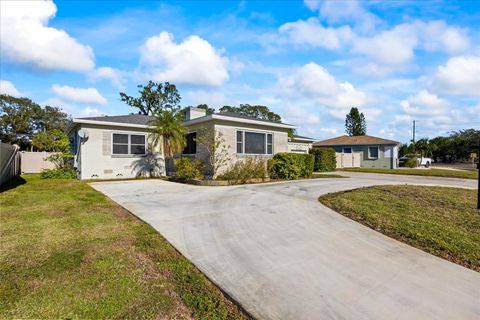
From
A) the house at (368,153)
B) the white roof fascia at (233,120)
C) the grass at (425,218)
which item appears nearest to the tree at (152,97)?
the white roof fascia at (233,120)

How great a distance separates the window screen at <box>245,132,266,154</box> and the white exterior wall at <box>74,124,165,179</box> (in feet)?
20.2

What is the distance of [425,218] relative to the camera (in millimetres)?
5391

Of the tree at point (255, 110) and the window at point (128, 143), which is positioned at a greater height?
the tree at point (255, 110)

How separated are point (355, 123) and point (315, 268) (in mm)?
48058

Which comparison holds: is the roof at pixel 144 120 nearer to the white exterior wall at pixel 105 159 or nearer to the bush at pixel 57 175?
the white exterior wall at pixel 105 159

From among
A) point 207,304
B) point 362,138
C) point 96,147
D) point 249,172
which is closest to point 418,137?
point 362,138

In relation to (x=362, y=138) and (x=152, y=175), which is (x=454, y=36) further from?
(x=362, y=138)

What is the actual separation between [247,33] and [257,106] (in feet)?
106

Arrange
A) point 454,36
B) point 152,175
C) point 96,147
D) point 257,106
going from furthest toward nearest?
1. point 257,106
2. point 152,175
3. point 96,147
4. point 454,36

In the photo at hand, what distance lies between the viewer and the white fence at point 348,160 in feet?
80.6

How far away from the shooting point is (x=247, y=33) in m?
11.7

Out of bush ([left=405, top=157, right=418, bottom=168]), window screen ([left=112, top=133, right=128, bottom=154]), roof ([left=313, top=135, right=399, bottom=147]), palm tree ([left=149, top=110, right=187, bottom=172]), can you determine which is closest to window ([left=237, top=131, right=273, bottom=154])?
palm tree ([left=149, top=110, right=187, bottom=172])

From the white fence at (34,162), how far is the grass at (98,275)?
57.0 feet

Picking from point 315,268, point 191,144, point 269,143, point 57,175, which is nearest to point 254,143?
point 269,143
